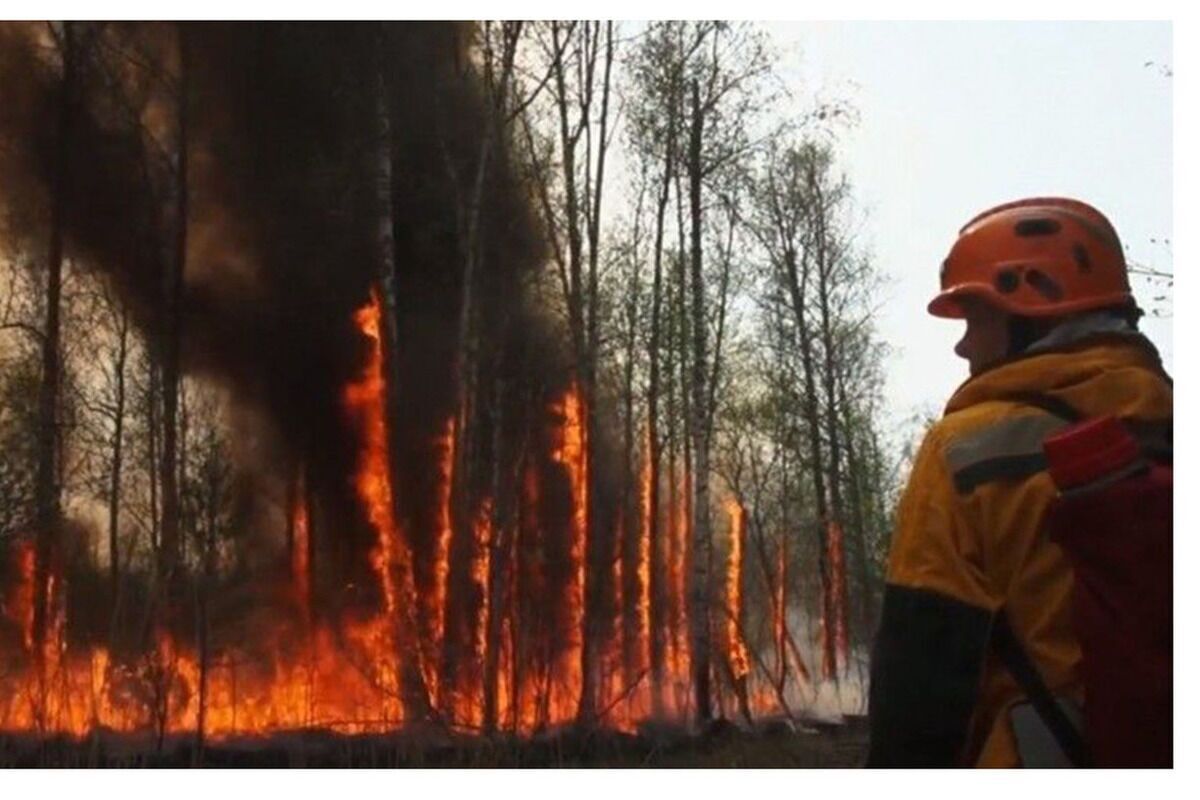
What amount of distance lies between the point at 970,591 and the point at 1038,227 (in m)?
0.89

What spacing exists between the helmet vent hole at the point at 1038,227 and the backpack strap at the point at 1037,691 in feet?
2.83

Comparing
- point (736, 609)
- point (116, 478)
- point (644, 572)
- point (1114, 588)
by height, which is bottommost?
point (1114, 588)

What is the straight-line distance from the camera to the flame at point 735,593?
Result: 618cm

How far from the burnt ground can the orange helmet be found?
10.9 ft

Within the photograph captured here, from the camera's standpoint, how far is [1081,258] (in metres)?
2.85

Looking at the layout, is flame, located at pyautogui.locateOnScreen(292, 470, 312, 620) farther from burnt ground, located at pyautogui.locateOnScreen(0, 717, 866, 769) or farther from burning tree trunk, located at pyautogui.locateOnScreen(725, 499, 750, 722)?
burning tree trunk, located at pyautogui.locateOnScreen(725, 499, 750, 722)

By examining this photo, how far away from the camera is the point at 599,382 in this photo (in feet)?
20.6

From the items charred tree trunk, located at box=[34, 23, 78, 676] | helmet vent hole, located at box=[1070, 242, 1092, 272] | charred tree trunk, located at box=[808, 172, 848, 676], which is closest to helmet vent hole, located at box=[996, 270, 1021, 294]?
helmet vent hole, located at box=[1070, 242, 1092, 272]

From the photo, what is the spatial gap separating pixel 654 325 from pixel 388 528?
139cm

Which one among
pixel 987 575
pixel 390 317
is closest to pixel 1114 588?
pixel 987 575

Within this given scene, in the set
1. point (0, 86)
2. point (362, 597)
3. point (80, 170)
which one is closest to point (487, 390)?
point (362, 597)

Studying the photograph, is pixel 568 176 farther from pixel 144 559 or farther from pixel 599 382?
pixel 144 559

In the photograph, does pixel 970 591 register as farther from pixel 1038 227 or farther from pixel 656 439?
pixel 656 439

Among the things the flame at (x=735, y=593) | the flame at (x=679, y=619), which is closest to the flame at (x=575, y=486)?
the flame at (x=679, y=619)
